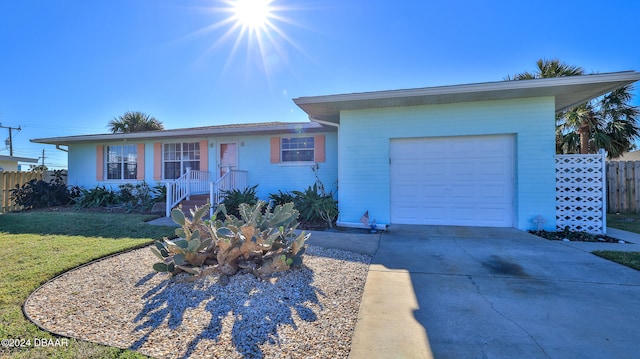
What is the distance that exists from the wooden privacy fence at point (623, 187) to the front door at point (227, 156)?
1270cm

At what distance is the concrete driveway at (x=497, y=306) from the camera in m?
2.03

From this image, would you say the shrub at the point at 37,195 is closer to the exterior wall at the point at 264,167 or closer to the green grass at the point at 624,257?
the exterior wall at the point at 264,167

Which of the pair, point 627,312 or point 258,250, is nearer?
point 627,312

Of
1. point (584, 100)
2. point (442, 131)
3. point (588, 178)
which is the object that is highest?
point (584, 100)

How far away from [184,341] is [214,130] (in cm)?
846

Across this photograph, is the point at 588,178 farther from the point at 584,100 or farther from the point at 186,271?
the point at 186,271

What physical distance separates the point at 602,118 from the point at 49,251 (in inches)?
623

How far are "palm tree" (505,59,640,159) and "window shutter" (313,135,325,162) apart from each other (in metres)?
8.00

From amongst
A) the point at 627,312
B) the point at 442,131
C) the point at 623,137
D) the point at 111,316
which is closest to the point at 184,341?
the point at 111,316

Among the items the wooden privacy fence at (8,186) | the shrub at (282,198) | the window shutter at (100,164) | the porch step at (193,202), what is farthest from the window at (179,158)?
the wooden privacy fence at (8,186)

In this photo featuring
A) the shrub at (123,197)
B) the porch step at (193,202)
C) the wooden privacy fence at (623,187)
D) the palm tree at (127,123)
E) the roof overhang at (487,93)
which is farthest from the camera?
the palm tree at (127,123)

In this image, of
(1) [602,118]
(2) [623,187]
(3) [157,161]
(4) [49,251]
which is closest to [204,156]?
(3) [157,161]

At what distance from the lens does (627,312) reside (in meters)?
2.54

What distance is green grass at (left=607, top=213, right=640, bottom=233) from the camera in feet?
22.3
